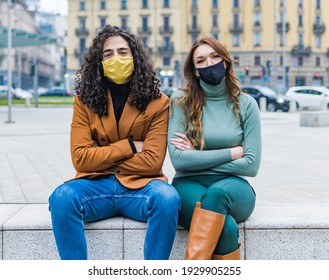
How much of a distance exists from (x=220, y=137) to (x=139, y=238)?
0.76 m

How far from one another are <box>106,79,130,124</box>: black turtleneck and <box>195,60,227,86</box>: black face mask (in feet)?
1.54

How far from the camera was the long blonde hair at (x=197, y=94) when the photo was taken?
360 cm

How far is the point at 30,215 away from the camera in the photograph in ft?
12.5

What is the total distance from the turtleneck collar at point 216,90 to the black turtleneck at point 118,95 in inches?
18.4

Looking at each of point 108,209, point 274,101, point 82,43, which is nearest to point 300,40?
point 82,43

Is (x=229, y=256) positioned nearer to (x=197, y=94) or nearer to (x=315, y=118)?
(x=197, y=94)

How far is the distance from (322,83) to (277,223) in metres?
75.6

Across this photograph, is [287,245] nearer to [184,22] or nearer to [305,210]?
[305,210]

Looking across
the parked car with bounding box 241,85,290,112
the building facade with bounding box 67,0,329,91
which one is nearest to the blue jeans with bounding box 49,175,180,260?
the parked car with bounding box 241,85,290,112

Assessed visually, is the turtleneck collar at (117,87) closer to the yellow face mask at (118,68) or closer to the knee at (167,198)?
the yellow face mask at (118,68)

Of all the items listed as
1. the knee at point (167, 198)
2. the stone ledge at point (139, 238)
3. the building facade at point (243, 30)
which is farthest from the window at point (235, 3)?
A: the knee at point (167, 198)

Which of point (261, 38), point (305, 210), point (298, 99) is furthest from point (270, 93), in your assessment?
point (261, 38)

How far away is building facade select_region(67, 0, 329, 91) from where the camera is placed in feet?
247

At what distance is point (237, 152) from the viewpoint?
3.56m
